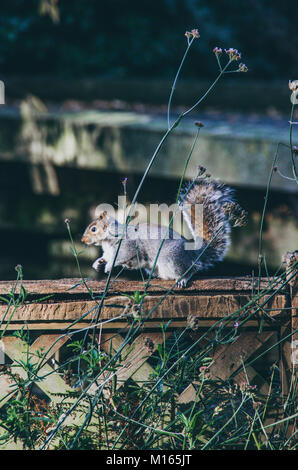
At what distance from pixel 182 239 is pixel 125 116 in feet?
→ 7.69

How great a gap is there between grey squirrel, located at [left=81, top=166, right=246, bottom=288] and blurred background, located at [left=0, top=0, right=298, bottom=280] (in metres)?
1.30

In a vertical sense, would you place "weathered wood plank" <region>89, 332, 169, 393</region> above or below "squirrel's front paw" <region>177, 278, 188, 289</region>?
below

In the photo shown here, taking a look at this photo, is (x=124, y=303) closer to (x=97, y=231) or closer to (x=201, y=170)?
(x=201, y=170)

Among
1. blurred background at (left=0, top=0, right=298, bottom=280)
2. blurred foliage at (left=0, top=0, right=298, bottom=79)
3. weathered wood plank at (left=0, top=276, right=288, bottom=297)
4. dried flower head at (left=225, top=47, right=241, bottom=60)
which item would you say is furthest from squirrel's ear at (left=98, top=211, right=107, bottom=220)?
blurred foliage at (left=0, top=0, right=298, bottom=79)

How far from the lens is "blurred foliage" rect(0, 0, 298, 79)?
4.63m

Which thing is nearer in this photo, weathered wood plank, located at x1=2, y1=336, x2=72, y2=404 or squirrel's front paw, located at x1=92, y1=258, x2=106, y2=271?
weathered wood plank, located at x1=2, y1=336, x2=72, y2=404

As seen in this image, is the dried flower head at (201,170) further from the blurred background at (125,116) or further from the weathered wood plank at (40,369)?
the blurred background at (125,116)

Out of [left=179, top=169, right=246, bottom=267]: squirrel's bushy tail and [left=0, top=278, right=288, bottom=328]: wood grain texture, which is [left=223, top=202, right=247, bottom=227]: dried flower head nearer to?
[left=0, top=278, right=288, bottom=328]: wood grain texture

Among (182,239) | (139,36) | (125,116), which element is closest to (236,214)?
(182,239)

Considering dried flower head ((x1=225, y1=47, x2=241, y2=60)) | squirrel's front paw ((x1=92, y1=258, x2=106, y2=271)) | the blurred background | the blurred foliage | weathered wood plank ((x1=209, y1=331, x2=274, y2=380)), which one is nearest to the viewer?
dried flower head ((x1=225, y1=47, x2=241, y2=60))

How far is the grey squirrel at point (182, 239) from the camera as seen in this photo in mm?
1588

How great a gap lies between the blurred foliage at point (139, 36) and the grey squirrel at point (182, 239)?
3170 millimetres

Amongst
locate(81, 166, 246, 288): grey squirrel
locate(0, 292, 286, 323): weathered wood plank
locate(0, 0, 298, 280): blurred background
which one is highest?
locate(0, 0, 298, 280): blurred background
